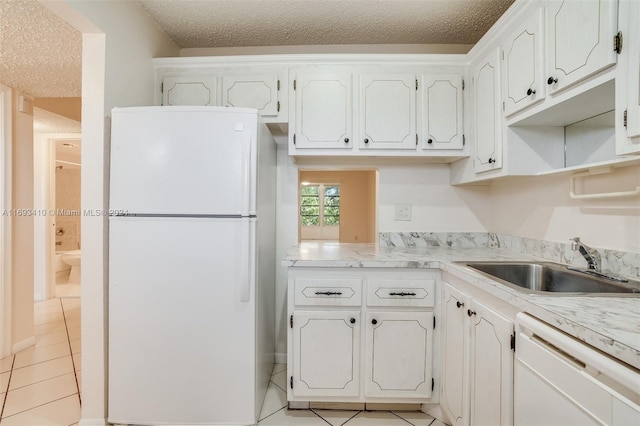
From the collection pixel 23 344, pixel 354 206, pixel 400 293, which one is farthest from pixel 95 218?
pixel 354 206

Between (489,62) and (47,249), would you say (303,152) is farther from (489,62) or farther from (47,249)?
(47,249)

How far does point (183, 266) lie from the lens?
1489mm

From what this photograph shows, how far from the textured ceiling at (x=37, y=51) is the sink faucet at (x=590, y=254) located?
9.40 ft

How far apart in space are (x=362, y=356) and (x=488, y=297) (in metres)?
0.76

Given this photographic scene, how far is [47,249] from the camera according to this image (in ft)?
12.5

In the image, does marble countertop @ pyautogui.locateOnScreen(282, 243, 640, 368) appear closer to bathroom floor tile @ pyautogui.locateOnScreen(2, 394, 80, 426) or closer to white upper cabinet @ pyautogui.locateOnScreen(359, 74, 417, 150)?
white upper cabinet @ pyautogui.locateOnScreen(359, 74, 417, 150)

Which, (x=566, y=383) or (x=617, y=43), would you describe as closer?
(x=566, y=383)

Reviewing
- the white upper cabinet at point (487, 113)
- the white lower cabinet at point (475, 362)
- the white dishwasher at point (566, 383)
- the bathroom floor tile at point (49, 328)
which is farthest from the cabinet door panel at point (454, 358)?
the bathroom floor tile at point (49, 328)

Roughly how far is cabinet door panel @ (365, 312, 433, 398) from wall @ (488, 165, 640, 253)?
82 centimetres

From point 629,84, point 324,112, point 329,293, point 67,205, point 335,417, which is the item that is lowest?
point 335,417

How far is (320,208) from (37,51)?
634 cm

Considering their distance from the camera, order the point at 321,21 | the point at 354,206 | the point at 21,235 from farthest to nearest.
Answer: the point at 354,206, the point at 21,235, the point at 321,21

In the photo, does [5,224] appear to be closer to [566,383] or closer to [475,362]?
[475,362]

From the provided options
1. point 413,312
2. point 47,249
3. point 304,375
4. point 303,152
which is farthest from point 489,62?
point 47,249
